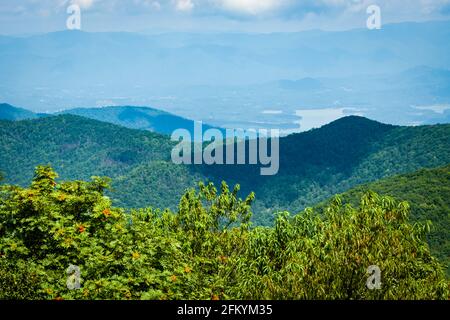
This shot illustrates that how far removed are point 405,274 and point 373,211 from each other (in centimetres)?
132

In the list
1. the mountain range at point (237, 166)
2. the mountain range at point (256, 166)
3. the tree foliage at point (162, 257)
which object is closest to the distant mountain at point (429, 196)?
the mountain range at point (256, 166)

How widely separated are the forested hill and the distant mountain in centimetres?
3050

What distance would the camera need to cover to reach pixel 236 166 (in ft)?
399

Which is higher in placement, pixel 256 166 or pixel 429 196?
pixel 256 166

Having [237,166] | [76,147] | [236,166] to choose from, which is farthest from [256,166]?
[76,147]

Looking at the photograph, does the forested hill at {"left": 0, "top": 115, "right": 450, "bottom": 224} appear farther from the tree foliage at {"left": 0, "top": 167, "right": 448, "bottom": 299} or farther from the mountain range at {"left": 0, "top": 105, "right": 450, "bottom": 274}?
the tree foliage at {"left": 0, "top": 167, "right": 448, "bottom": 299}

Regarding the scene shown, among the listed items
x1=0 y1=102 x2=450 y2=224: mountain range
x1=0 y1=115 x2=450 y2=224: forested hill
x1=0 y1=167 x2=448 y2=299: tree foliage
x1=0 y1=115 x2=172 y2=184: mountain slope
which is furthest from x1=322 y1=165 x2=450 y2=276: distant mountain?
x1=0 y1=115 x2=172 y2=184: mountain slope

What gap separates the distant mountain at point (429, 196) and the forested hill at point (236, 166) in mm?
30496

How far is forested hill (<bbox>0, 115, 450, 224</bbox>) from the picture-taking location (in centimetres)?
10100

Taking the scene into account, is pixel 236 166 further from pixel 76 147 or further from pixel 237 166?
pixel 76 147

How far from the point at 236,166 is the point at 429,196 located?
227ft

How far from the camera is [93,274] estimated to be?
892 centimetres

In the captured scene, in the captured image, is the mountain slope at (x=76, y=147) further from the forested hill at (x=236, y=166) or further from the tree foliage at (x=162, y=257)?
the tree foliage at (x=162, y=257)
